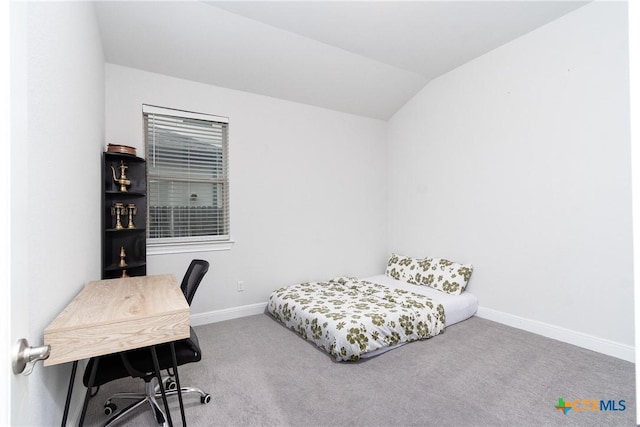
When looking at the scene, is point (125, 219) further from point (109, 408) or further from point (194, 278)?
point (109, 408)

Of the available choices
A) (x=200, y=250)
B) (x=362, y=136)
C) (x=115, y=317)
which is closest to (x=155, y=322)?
(x=115, y=317)

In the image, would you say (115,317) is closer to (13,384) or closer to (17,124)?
(13,384)

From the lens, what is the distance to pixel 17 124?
594mm

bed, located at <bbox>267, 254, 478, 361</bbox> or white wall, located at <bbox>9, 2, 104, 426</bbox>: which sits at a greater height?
white wall, located at <bbox>9, 2, 104, 426</bbox>

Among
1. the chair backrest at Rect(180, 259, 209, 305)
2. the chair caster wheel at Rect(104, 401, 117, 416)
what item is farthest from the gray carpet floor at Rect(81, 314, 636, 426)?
the chair backrest at Rect(180, 259, 209, 305)

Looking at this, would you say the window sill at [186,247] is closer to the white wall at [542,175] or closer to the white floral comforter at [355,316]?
the white floral comforter at [355,316]

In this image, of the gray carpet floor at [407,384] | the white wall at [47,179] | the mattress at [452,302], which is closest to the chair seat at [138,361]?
the white wall at [47,179]

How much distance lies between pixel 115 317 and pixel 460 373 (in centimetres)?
225

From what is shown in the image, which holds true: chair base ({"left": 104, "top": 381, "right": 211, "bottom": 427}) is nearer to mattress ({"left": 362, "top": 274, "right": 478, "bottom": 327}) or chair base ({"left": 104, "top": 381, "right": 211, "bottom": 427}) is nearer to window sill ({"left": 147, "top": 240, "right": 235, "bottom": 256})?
window sill ({"left": 147, "top": 240, "right": 235, "bottom": 256})

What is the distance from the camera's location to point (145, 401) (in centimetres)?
187

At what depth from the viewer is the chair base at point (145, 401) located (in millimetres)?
1721

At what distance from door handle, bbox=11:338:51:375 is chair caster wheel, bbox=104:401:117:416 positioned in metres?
1.61

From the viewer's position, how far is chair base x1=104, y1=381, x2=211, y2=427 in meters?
1.72

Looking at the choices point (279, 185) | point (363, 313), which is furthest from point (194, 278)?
point (279, 185)
